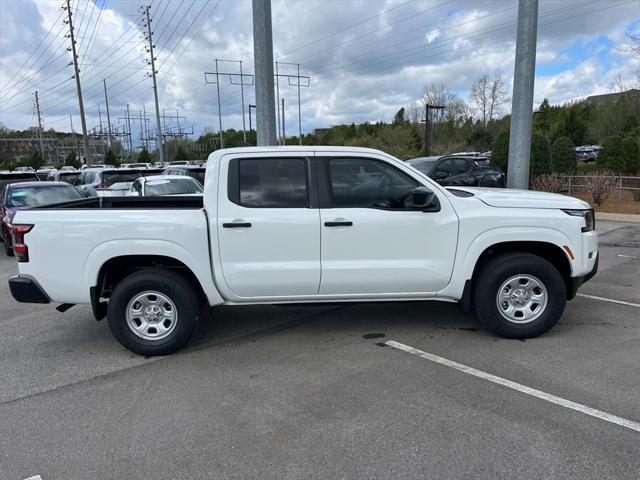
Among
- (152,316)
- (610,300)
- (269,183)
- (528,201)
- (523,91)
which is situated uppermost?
(523,91)

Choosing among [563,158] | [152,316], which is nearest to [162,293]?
[152,316]

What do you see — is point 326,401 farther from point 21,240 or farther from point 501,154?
point 501,154

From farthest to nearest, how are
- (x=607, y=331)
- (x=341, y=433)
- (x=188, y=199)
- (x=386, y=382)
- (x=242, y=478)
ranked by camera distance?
(x=188, y=199) → (x=607, y=331) → (x=386, y=382) → (x=341, y=433) → (x=242, y=478)

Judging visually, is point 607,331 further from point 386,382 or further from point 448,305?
point 386,382

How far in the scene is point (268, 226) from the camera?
15.1 feet

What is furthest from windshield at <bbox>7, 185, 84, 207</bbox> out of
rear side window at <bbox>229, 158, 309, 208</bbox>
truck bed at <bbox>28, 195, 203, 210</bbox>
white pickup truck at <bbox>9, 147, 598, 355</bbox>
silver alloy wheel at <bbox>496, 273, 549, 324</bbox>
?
silver alloy wheel at <bbox>496, 273, 549, 324</bbox>

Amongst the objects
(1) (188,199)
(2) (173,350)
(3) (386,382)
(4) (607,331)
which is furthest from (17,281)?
(4) (607,331)

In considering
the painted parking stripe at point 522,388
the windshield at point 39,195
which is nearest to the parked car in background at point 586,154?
the windshield at point 39,195

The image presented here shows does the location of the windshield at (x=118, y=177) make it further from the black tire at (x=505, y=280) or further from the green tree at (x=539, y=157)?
the black tire at (x=505, y=280)

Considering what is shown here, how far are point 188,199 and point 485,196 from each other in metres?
3.37

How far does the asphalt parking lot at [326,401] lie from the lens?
9.91 ft

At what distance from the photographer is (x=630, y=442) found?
10.2 ft

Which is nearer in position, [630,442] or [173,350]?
[630,442]

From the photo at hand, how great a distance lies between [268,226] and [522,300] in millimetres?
2633
